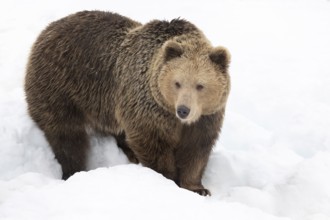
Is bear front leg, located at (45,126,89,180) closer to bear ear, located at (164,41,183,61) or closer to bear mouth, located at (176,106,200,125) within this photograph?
bear ear, located at (164,41,183,61)

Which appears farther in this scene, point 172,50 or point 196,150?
point 196,150

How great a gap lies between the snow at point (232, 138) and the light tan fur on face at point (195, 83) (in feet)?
2.34

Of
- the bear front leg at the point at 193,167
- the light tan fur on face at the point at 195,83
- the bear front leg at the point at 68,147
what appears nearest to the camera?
the light tan fur on face at the point at 195,83

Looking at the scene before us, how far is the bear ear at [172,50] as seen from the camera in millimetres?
4977

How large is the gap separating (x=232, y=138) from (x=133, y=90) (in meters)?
1.51

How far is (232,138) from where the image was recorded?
6.33m

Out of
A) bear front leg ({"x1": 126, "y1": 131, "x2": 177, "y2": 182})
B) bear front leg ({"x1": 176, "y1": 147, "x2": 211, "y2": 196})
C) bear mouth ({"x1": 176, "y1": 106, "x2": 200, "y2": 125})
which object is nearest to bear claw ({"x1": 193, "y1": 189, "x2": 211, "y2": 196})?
bear front leg ({"x1": 176, "y1": 147, "x2": 211, "y2": 196})

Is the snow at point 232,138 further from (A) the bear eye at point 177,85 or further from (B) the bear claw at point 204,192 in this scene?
(A) the bear eye at point 177,85

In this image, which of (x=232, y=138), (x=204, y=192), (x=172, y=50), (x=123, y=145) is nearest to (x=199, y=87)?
(x=172, y=50)

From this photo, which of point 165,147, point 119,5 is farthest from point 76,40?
point 119,5

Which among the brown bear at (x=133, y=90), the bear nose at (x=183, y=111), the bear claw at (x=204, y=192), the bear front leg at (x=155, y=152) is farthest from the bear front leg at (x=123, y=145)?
the bear nose at (x=183, y=111)

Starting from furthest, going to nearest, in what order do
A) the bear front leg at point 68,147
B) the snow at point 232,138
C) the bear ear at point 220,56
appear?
the bear front leg at point 68,147, the bear ear at point 220,56, the snow at point 232,138

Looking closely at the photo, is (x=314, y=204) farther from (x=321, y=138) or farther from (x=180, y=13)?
(x=180, y=13)

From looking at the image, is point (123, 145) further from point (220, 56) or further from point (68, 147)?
point (220, 56)
